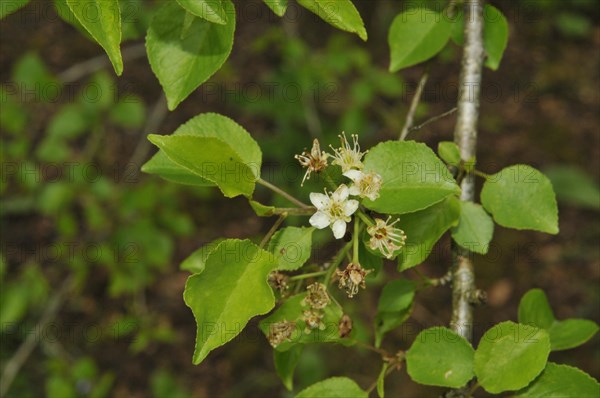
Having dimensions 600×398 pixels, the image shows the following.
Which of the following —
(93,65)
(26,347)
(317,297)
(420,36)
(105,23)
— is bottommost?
(26,347)

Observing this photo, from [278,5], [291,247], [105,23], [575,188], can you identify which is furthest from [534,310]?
[575,188]

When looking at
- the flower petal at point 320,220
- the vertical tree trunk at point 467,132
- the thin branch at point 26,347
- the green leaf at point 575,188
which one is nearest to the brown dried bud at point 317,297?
the flower petal at point 320,220

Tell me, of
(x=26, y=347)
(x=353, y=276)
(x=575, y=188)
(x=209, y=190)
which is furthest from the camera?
(x=575, y=188)

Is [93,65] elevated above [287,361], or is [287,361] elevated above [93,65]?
[287,361]

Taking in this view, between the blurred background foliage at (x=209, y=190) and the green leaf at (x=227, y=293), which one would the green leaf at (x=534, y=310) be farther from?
the blurred background foliage at (x=209, y=190)

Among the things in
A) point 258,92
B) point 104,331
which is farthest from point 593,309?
point 104,331

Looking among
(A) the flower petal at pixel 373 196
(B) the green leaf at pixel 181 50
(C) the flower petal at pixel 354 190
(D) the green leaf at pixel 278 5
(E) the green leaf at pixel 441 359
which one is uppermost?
(D) the green leaf at pixel 278 5

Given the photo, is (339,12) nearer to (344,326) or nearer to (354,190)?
(354,190)

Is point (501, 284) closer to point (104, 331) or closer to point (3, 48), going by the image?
point (104, 331)
